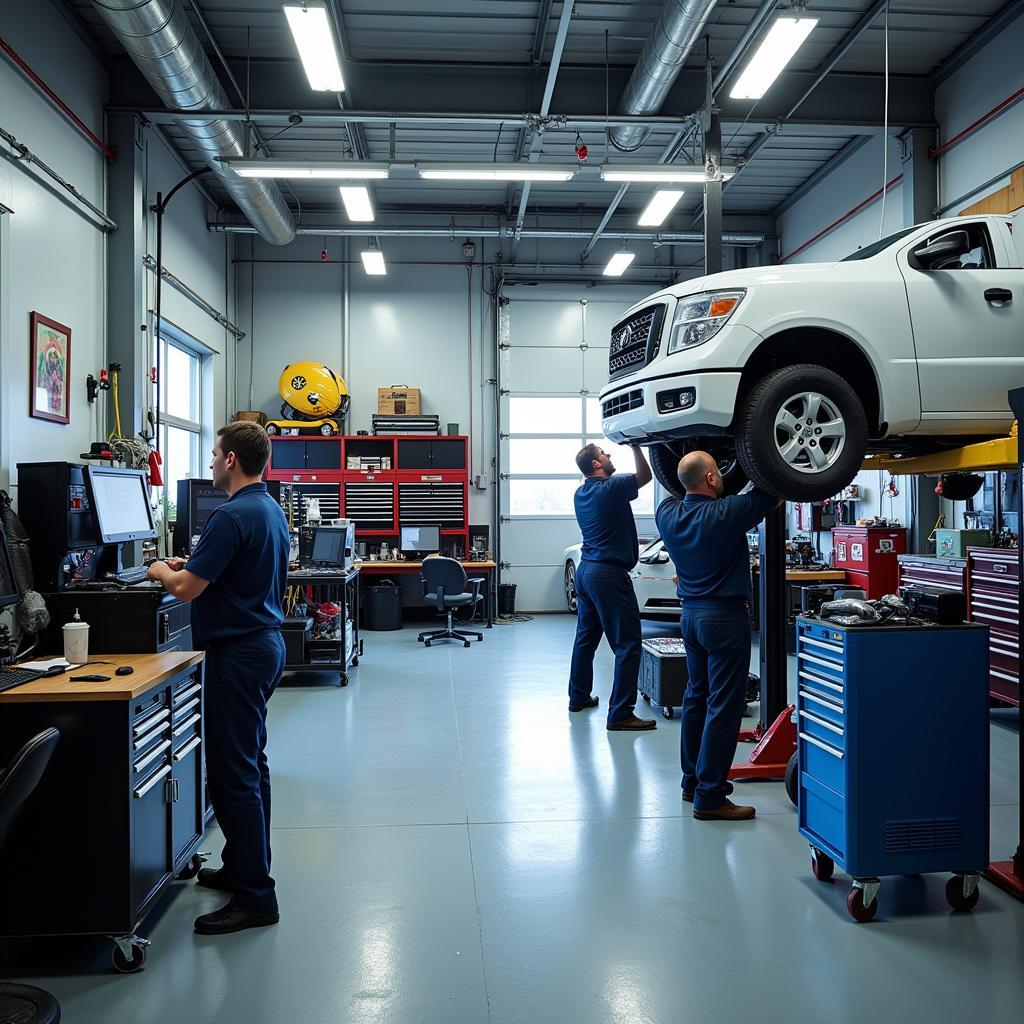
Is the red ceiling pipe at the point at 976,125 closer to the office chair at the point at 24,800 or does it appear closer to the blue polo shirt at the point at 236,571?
the blue polo shirt at the point at 236,571

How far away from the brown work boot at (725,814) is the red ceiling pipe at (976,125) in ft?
18.5

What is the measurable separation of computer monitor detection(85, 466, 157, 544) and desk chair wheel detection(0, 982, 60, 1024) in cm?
179

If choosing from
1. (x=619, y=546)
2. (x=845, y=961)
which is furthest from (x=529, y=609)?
(x=845, y=961)

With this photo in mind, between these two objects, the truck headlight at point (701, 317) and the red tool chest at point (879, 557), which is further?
the red tool chest at point (879, 557)

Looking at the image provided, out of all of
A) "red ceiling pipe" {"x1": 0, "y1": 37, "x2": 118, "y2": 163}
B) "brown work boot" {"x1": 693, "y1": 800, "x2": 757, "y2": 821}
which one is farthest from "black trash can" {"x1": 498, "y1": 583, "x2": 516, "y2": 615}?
"brown work boot" {"x1": 693, "y1": 800, "x2": 757, "y2": 821}

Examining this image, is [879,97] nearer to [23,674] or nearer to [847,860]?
[847,860]

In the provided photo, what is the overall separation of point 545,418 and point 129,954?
28.6 feet

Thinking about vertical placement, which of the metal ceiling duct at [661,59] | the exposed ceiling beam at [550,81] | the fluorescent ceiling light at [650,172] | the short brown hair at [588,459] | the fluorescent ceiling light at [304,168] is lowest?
the short brown hair at [588,459]

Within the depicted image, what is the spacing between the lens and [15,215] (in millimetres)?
4613

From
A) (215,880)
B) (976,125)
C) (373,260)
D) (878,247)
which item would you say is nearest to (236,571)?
(215,880)

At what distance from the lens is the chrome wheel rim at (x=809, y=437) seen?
3.05 m

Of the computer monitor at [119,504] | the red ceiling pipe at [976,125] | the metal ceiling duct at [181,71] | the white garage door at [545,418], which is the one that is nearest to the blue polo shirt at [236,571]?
the computer monitor at [119,504]

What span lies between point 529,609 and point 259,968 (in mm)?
8148

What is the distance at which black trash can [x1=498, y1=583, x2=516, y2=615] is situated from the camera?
32.6 ft
